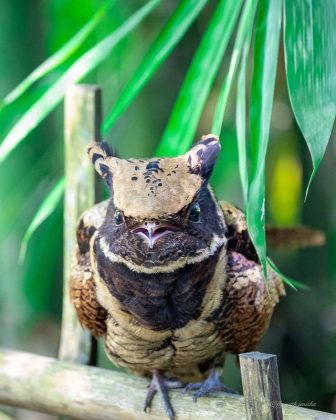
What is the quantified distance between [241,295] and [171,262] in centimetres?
25

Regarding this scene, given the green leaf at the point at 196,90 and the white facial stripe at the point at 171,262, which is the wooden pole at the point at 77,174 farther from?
the white facial stripe at the point at 171,262

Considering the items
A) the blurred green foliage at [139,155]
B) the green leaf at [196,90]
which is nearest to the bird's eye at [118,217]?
the green leaf at [196,90]

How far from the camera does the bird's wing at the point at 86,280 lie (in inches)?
73.4

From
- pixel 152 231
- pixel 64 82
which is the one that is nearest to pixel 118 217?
pixel 152 231

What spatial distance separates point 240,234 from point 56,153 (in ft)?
3.80

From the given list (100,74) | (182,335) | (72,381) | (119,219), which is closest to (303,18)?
(119,219)

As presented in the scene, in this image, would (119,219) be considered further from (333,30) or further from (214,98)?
(214,98)

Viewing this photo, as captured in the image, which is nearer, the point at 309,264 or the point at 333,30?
the point at 333,30

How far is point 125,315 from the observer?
1.78 meters

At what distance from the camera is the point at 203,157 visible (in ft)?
5.25

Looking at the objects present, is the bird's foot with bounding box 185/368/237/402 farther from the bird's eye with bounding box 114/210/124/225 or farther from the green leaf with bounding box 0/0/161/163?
the green leaf with bounding box 0/0/161/163

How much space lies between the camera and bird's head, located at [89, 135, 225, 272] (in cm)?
151

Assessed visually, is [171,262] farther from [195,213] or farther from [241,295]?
[241,295]

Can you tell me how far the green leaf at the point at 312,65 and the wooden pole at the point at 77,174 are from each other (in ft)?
2.25
